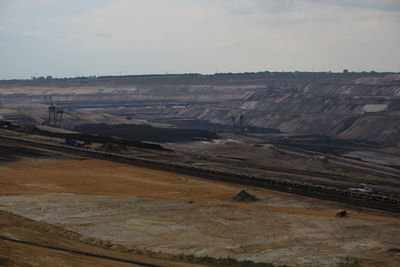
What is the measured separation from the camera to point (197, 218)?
145 feet

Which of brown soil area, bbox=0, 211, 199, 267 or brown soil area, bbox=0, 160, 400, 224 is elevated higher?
brown soil area, bbox=0, 211, 199, 267

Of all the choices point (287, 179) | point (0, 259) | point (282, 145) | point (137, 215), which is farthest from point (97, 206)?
point (282, 145)

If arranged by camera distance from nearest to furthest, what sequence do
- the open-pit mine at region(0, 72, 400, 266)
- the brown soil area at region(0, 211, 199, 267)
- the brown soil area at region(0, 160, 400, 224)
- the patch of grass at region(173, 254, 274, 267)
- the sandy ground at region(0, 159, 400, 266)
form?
the brown soil area at region(0, 211, 199, 267) < the patch of grass at region(173, 254, 274, 267) < the open-pit mine at region(0, 72, 400, 266) < the sandy ground at region(0, 159, 400, 266) < the brown soil area at region(0, 160, 400, 224)

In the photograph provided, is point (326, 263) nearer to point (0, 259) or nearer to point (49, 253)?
point (49, 253)

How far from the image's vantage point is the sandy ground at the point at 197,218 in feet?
116

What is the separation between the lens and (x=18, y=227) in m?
39.1

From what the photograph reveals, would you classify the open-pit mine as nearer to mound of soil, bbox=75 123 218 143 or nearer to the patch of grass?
the patch of grass

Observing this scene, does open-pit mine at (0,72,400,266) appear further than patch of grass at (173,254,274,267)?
Yes

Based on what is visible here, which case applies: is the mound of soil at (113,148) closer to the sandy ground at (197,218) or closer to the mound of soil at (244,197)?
the sandy ground at (197,218)

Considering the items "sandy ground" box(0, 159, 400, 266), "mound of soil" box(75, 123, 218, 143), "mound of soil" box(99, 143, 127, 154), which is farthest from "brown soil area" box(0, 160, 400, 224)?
"mound of soil" box(75, 123, 218, 143)

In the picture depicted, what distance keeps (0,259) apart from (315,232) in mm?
20751

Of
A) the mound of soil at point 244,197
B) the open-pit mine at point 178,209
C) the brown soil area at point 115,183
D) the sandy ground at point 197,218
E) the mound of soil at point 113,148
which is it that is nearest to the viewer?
the open-pit mine at point 178,209

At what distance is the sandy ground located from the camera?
116 ft

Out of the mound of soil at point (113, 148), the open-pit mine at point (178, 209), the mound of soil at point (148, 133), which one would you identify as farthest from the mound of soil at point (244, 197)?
the mound of soil at point (148, 133)
